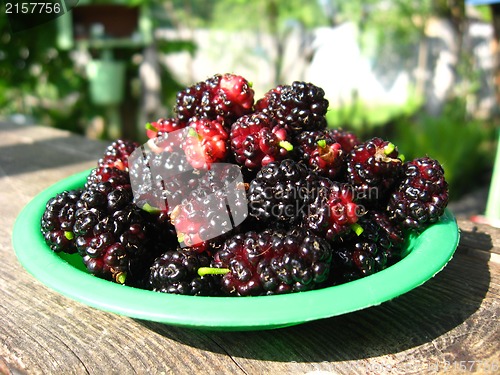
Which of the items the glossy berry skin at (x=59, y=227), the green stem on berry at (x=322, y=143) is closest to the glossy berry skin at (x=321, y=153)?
the green stem on berry at (x=322, y=143)

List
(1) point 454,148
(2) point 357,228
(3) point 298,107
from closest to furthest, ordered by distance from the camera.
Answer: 1. (2) point 357,228
2. (3) point 298,107
3. (1) point 454,148

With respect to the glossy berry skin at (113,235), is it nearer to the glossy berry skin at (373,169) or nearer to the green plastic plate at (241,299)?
the green plastic plate at (241,299)

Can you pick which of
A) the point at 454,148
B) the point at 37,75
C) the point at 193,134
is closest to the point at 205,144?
the point at 193,134

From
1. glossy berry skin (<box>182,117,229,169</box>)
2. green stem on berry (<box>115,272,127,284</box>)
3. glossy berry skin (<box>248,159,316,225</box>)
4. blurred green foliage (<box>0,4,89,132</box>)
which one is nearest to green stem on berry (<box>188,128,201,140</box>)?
glossy berry skin (<box>182,117,229,169</box>)

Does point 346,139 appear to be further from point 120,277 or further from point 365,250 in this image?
point 120,277

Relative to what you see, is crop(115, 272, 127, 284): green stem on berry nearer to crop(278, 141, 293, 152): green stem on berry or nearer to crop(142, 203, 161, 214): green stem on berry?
crop(142, 203, 161, 214): green stem on berry

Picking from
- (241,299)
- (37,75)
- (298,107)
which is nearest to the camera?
(241,299)
